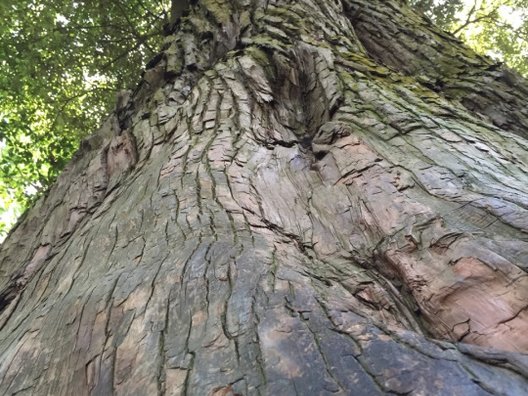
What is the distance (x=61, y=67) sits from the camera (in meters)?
7.40

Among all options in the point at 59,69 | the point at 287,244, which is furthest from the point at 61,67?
the point at 287,244

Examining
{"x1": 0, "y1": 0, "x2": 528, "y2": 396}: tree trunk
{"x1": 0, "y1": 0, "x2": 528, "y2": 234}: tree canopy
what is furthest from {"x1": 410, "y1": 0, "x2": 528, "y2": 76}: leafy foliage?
{"x1": 0, "y1": 0, "x2": 528, "y2": 396}: tree trunk

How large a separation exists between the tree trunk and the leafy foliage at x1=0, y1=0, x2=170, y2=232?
457 centimetres

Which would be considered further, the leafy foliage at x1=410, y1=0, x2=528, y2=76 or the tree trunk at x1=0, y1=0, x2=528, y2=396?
the leafy foliage at x1=410, y1=0, x2=528, y2=76

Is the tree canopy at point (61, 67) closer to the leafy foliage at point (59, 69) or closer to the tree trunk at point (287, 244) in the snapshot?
the leafy foliage at point (59, 69)

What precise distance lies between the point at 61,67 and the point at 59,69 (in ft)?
0.16

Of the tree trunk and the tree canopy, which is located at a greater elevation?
the tree canopy

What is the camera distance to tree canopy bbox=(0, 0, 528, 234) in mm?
7051

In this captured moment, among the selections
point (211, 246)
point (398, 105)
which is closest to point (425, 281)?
point (211, 246)

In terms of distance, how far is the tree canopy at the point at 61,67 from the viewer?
7.05 metres

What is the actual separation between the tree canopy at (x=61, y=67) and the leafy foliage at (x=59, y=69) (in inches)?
0.5

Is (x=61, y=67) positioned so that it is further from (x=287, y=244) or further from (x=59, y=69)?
(x=287, y=244)

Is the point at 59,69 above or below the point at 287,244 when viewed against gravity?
above

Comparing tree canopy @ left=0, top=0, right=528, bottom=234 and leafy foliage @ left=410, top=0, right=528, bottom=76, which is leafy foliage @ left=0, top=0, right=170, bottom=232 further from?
leafy foliage @ left=410, top=0, right=528, bottom=76
